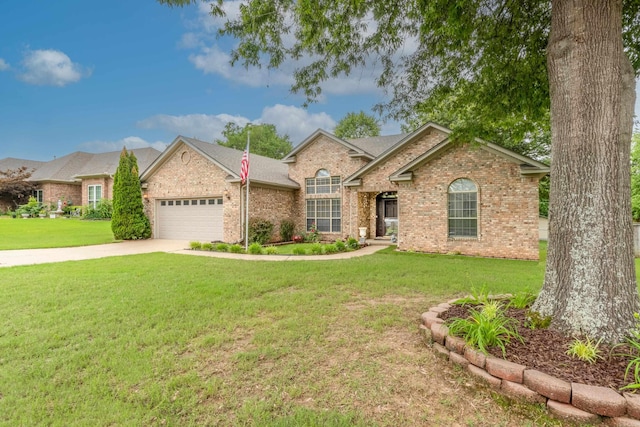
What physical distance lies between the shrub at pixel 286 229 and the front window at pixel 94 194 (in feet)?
61.3

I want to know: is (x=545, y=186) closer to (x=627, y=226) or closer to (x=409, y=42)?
(x=409, y=42)

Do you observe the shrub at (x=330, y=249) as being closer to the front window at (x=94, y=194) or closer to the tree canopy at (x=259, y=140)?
the front window at (x=94, y=194)

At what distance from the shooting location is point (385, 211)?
18062 mm

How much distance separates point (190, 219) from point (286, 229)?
5.15 m

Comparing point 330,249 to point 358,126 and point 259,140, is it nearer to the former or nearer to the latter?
point 358,126

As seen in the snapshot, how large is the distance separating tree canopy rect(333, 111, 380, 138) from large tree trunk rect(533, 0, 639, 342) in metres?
33.3

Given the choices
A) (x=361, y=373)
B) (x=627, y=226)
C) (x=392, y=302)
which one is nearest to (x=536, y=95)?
(x=627, y=226)

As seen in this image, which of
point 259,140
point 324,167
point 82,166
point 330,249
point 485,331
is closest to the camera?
point 485,331

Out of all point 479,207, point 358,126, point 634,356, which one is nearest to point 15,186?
point 358,126

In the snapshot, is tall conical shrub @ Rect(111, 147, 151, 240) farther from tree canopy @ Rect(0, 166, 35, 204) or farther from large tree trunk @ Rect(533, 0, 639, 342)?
tree canopy @ Rect(0, 166, 35, 204)

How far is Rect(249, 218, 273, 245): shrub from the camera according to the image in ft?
47.8

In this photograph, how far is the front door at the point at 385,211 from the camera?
700 inches

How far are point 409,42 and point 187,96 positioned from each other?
24710 millimetres

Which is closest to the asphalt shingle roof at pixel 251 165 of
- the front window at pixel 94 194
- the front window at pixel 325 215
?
the front window at pixel 325 215
